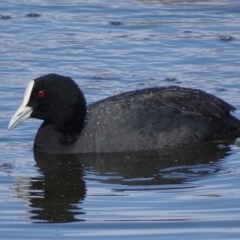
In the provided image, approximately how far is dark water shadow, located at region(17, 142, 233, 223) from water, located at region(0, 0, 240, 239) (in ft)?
0.03

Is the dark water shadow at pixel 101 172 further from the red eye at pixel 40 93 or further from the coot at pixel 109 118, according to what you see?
the red eye at pixel 40 93

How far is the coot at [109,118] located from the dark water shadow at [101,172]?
Answer: 0.13 metres

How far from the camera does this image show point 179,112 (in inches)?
436

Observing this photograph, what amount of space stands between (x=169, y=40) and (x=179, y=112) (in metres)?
3.20

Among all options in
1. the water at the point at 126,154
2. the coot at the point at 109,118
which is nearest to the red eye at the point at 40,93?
the coot at the point at 109,118

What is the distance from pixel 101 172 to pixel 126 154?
76cm

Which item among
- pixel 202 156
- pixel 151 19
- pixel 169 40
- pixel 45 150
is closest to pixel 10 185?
pixel 45 150

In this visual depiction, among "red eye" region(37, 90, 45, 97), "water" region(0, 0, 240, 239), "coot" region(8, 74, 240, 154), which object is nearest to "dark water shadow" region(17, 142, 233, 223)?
"water" region(0, 0, 240, 239)

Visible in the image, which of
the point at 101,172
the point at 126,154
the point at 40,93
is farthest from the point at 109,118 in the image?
the point at 101,172

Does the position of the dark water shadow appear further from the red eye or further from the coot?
the red eye

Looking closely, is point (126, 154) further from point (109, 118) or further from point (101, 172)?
point (101, 172)

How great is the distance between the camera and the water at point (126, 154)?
8.24 m

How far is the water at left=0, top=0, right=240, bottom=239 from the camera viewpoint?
8242 millimetres

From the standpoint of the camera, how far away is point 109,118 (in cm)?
1074
